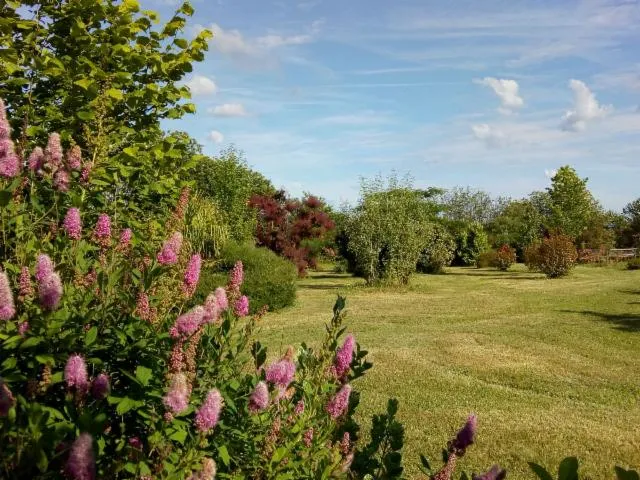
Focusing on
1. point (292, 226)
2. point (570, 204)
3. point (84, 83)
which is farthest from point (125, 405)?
point (570, 204)

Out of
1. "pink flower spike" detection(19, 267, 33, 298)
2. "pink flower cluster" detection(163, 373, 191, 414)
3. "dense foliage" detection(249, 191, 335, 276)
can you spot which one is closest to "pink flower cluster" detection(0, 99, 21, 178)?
"pink flower spike" detection(19, 267, 33, 298)

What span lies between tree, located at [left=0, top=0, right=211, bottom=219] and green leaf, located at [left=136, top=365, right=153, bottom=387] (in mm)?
2532

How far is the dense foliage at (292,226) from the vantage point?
82.7 ft

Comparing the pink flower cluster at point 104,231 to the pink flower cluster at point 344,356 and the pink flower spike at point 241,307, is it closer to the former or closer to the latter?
the pink flower spike at point 241,307

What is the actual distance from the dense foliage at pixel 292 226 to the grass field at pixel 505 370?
8.61m

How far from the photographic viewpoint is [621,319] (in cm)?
1281

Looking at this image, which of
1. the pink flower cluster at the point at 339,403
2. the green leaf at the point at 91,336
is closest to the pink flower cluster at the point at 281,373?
the pink flower cluster at the point at 339,403

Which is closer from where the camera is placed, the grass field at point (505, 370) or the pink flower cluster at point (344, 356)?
the pink flower cluster at point (344, 356)

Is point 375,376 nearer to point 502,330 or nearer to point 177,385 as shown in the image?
point 502,330

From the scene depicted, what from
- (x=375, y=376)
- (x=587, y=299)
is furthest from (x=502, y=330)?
(x=587, y=299)

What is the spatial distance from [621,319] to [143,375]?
1332 cm

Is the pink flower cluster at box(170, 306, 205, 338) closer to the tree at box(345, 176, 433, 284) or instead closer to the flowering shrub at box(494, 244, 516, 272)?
the tree at box(345, 176, 433, 284)

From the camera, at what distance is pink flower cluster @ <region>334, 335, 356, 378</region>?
7.74 feet

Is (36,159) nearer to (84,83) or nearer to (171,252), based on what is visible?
(171,252)
